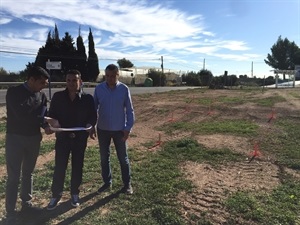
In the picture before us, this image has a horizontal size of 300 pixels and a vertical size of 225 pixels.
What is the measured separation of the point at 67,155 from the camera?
4688mm

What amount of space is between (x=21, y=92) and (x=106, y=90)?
123cm

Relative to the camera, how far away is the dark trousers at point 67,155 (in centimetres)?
Answer: 461

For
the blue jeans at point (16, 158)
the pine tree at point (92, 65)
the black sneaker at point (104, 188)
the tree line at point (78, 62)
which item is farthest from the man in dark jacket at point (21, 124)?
the pine tree at point (92, 65)

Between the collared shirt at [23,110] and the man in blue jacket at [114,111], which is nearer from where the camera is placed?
the collared shirt at [23,110]

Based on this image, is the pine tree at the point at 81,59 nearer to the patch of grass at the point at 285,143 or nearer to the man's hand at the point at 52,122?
the patch of grass at the point at 285,143

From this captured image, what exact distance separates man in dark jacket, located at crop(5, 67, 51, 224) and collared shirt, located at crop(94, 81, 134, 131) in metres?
0.90

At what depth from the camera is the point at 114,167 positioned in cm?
656

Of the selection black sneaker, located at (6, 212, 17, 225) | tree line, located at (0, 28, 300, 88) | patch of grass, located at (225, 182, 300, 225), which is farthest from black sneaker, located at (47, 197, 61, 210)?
tree line, located at (0, 28, 300, 88)

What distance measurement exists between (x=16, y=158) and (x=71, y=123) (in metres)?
0.76

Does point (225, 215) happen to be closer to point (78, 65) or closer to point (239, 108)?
point (239, 108)

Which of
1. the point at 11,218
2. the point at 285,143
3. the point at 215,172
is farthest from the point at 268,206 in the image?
the point at 285,143

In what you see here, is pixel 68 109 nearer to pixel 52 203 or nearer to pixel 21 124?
pixel 21 124

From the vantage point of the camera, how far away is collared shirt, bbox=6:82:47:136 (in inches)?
164

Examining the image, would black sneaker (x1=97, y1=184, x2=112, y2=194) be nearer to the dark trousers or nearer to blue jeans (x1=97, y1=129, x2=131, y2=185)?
blue jeans (x1=97, y1=129, x2=131, y2=185)
